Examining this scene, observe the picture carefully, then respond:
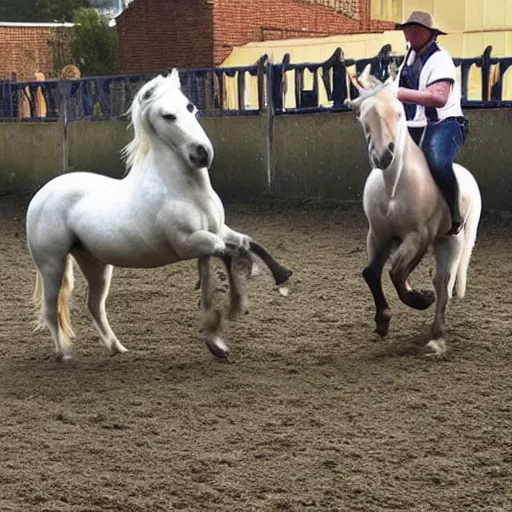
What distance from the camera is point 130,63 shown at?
2217 centimetres

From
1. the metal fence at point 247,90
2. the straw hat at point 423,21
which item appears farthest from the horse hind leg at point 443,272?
the metal fence at point 247,90

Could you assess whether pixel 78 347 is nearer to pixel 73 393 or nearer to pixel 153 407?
pixel 73 393

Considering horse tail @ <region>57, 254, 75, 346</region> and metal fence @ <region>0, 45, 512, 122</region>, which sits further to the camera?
metal fence @ <region>0, 45, 512, 122</region>

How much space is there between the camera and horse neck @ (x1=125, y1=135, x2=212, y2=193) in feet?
17.1

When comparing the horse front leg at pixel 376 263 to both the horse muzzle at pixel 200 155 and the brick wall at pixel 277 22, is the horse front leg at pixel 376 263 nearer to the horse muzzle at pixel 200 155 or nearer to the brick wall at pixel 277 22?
the horse muzzle at pixel 200 155

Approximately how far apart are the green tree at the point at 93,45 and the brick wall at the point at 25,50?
2255 mm

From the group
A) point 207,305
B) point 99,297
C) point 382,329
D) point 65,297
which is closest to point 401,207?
point 382,329

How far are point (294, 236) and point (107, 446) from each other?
636cm

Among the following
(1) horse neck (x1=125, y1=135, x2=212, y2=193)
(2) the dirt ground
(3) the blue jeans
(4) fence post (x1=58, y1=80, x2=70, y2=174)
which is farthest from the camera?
(4) fence post (x1=58, y1=80, x2=70, y2=174)

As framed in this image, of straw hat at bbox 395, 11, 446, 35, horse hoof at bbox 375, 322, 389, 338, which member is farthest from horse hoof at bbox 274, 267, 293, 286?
straw hat at bbox 395, 11, 446, 35

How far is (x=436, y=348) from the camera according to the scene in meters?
5.55

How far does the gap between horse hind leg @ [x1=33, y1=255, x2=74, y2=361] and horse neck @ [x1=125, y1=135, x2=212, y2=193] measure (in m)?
0.72

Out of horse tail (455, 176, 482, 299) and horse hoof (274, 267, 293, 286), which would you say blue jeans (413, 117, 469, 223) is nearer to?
horse tail (455, 176, 482, 299)

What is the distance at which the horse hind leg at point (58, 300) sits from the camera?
5.57 meters
